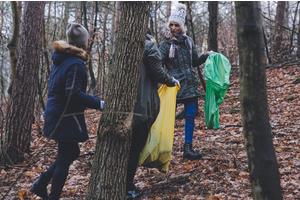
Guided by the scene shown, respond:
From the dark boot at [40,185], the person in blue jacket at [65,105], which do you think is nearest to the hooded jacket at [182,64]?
the person in blue jacket at [65,105]

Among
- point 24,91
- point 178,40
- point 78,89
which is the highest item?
point 178,40

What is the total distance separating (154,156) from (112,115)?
0.81 meters

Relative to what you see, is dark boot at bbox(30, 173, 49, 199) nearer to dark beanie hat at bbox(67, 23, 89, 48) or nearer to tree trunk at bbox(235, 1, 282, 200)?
dark beanie hat at bbox(67, 23, 89, 48)

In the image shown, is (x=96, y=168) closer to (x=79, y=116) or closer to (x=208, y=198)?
(x=79, y=116)

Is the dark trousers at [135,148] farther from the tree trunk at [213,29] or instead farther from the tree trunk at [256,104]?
the tree trunk at [213,29]

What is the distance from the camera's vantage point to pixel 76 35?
2699 millimetres

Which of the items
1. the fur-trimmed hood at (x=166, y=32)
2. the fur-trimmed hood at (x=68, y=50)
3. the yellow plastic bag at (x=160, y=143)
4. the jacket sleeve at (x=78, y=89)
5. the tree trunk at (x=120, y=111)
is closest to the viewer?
the tree trunk at (x=120, y=111)

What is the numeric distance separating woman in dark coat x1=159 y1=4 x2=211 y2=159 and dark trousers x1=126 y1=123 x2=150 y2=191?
3.51ft

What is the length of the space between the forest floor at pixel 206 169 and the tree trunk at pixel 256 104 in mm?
1155

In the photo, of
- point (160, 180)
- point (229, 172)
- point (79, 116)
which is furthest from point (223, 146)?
point (79, 116)

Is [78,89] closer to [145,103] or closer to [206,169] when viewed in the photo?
[145,103]

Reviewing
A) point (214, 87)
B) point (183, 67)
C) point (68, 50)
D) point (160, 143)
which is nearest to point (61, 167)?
point (160, 143)

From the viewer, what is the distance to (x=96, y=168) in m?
2.21

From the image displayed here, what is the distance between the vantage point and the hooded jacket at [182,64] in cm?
365
